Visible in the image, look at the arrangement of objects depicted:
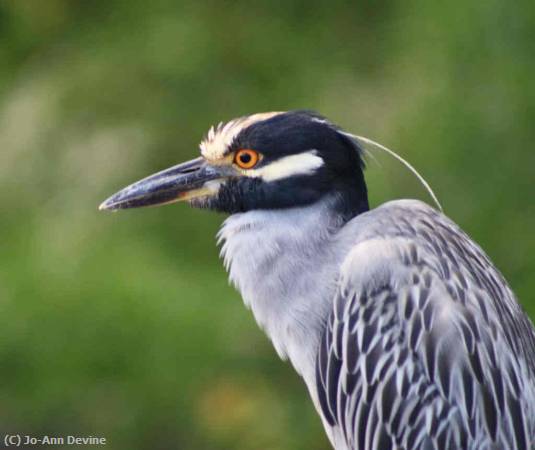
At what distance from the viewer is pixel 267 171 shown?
4.10 meters

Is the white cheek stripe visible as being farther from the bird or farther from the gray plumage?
the gray plumage

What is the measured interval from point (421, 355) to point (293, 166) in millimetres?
665

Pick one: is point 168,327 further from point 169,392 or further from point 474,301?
point 474,301

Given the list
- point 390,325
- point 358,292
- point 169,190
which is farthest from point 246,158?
point 390,325

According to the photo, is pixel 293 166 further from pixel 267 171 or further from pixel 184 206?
pixel 184 206

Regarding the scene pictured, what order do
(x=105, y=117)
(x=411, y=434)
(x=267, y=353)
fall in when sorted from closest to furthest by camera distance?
1. (x=411, y=434)
2. (x=267, y=353)
3. (x=105, y=117)

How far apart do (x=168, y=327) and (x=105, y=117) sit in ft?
4.17

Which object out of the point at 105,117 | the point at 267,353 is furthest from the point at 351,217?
the point at 105,117

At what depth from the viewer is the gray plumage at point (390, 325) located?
3939mm

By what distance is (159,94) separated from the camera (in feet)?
25.2

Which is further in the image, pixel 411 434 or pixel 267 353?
pixel 267 353

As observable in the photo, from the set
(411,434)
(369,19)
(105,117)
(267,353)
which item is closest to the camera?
(411,434)

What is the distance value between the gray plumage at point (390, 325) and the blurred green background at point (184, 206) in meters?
2.58

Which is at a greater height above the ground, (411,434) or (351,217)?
(351,217)
